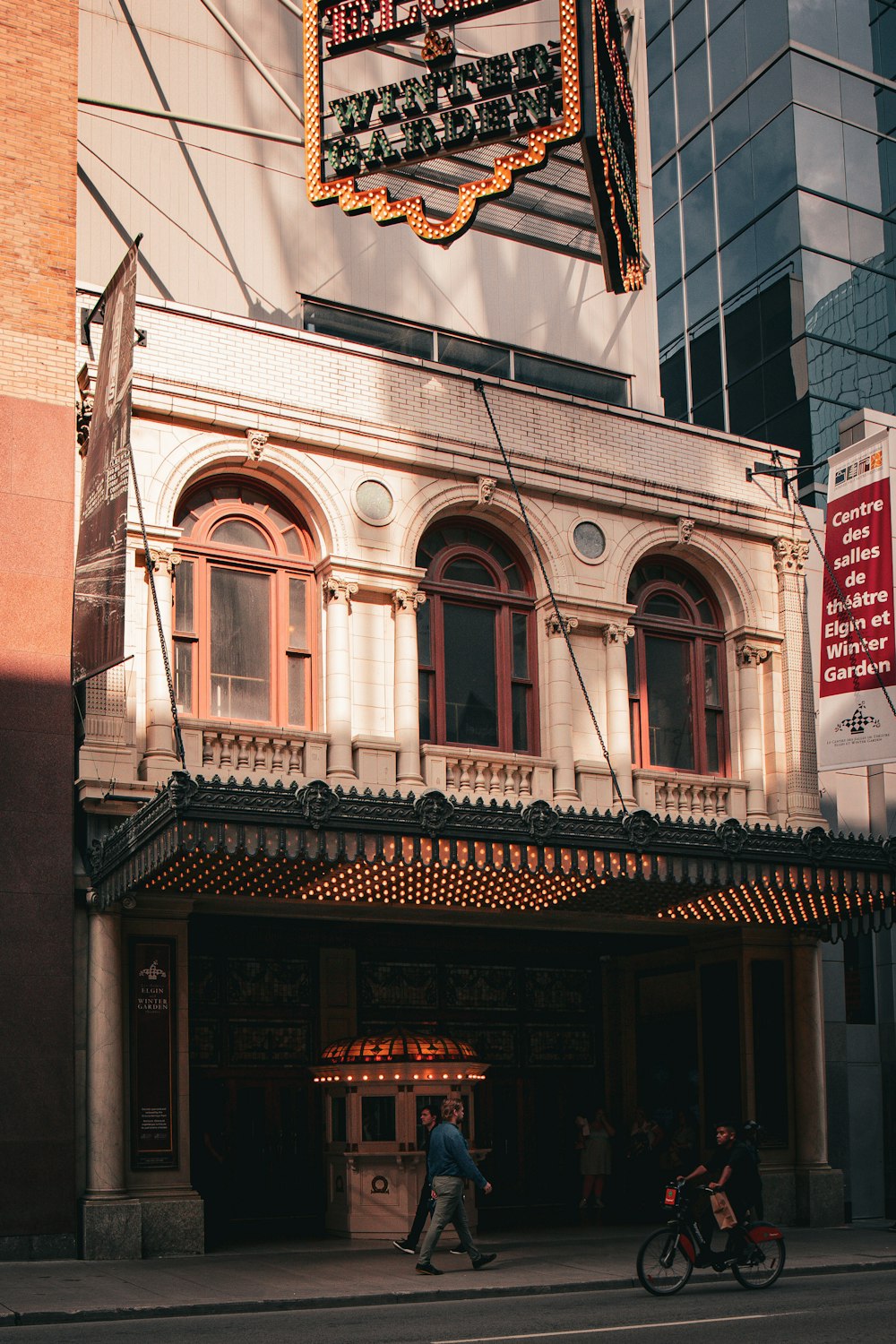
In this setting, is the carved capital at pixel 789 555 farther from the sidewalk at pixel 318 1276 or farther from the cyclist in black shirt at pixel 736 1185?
the cyclist in black shirt at pixel 736 1185

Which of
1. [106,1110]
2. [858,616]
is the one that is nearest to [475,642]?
[858,616]

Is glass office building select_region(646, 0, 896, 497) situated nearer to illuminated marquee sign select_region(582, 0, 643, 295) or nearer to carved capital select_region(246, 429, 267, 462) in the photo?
illuminated marquee sign select_region(582, 0, 643, 295)

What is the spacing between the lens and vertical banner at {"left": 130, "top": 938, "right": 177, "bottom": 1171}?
18.9 meters

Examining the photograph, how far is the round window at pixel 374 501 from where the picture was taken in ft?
72.0

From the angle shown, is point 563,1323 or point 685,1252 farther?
point 685,1252

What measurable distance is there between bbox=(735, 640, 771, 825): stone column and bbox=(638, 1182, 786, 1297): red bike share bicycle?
29.7 feet

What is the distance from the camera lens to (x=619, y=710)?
23297 millimetres

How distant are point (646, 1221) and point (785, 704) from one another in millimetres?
8063

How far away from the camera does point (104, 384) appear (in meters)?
18.7

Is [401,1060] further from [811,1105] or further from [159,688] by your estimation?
[811,1105]

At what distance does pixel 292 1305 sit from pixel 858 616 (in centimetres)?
1320

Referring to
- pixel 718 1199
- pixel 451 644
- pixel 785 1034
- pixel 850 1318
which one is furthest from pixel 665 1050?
pixel 850 1318

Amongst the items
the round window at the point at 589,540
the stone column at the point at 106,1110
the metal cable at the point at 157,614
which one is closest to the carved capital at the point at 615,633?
the round window at the point at 589,540

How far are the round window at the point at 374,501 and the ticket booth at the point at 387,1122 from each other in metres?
7.01
